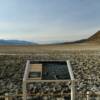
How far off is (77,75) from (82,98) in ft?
32.9

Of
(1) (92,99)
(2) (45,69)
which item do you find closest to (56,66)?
(2) (45,69)

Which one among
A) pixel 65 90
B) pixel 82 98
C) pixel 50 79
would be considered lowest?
pixel 65 90

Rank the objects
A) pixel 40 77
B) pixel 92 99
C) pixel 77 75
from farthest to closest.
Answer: pixel 77 75, pixel 92 99, pixel 40 77

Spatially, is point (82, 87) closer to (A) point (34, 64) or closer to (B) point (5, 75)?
(B) point (5, 75)

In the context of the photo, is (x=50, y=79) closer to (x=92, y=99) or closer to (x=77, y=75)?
(x=92, y=99)

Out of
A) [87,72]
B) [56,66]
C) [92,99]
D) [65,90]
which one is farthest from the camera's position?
[87,72]

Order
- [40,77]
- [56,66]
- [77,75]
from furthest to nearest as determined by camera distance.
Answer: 1. [77,75]
2. [56,66]
3. [40,77]

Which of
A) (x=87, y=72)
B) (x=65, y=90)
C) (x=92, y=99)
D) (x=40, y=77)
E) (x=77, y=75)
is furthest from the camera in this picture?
(x=87, y=72)

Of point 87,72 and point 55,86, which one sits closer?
point 55,86

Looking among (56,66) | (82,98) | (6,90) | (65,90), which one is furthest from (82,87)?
(56,66)

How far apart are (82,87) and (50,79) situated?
8.26 meters

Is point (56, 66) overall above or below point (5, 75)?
above

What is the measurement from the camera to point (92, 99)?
6723mm

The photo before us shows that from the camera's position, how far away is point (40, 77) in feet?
18.2
